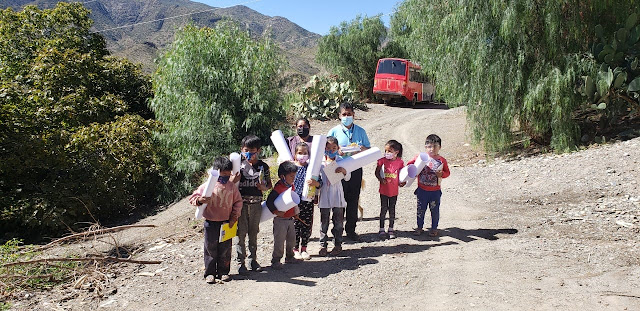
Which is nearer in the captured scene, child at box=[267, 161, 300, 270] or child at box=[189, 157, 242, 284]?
child at box=[189, 157, 242, 284]

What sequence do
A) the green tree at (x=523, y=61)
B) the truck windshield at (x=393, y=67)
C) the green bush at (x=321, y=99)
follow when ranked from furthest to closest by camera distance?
the truck windshield at (x=393, y=67)
the green bush at (x=321, y=99)
the green tree at (x=523, y=61)

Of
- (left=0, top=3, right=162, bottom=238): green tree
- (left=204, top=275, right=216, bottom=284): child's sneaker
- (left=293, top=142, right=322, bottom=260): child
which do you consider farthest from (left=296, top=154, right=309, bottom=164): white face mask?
(left=0, top=3, right=162, bottom=238): green tree

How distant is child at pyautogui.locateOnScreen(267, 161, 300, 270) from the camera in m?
5.23

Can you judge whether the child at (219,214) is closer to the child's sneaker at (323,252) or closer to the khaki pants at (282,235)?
the khaki pants at (282,235)

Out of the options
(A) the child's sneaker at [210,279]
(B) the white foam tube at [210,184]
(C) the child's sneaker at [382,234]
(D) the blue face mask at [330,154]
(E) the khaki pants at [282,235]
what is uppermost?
(D) the blue face mask at [330,154]

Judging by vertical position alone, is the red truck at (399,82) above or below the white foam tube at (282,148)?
above

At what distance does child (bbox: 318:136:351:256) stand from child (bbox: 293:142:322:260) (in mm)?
161

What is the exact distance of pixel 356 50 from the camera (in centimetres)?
2955

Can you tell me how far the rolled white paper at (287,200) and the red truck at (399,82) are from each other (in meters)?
20.2

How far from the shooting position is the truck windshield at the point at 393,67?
2470 centimetres

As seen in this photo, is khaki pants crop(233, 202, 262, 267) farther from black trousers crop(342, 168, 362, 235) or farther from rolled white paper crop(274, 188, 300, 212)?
black trousers crop(342, 168, 362, 235)

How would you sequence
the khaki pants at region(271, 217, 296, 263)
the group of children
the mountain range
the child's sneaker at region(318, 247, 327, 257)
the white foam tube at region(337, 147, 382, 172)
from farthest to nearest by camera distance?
the mountain range, the child's sneaker at region(318, 247, 327, 257), the white foam tube at region(337, 147, 382, 172), the khaki pants at region(271, 217, 296, 263), the group of children

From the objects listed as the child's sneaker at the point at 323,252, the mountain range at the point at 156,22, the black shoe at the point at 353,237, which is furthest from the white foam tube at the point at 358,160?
the mountain range at the point at 156,22

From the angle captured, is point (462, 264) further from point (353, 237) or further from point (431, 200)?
point (353, 237)
